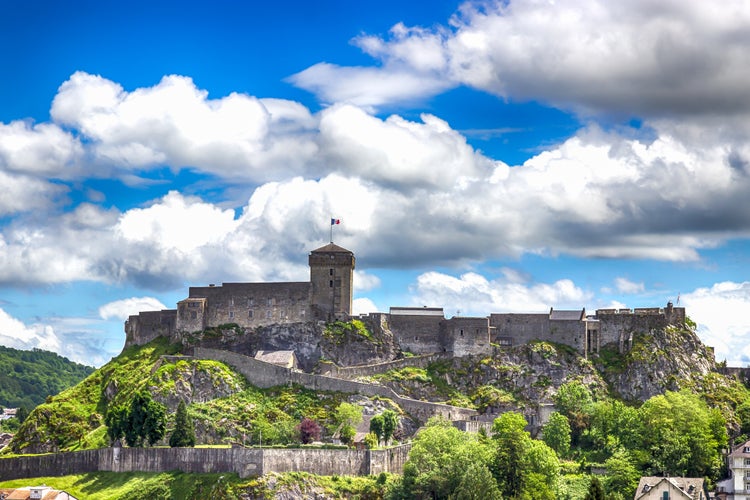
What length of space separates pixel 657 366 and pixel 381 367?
33.3 metres

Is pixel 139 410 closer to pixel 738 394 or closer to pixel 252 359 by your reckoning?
pixel 252 359

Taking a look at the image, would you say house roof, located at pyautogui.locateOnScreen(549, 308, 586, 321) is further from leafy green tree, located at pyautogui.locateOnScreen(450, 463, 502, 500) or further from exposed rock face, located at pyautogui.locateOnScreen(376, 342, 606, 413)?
leafy green tree, located at pyautogui.locateOnScreen(450, 463, 502, 500)

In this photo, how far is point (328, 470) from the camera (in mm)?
106750

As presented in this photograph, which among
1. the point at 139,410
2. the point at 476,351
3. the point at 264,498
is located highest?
the point at 476,351

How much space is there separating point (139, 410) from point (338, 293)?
120 ft

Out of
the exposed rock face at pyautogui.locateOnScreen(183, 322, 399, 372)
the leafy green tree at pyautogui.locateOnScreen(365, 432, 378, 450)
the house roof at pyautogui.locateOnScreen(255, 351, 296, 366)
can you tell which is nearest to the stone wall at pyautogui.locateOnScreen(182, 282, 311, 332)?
the exposed rock face at pyautogui.locateOnScreen(183, 322, 399, 372)

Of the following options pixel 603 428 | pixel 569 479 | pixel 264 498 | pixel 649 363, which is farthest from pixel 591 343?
pixel 264 498

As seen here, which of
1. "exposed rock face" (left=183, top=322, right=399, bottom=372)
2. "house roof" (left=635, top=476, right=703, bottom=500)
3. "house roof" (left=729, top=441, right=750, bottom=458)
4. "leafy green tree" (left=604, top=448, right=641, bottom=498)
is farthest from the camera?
"exposed rock face" (left=183, top=322, right=399, bottom=372)

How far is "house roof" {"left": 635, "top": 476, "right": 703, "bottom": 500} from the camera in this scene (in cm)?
10312

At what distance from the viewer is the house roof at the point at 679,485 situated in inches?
4060

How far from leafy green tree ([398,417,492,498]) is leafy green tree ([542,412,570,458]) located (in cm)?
1063

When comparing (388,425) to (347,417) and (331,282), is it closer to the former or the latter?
(347,417)

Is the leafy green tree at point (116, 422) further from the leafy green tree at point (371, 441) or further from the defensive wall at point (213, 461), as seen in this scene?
the leafy green tree at point (371, 441)

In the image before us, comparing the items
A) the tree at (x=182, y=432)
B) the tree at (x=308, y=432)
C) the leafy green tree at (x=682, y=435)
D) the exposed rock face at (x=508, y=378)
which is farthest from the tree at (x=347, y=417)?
the leafy green tree at (x=682, y=435)
